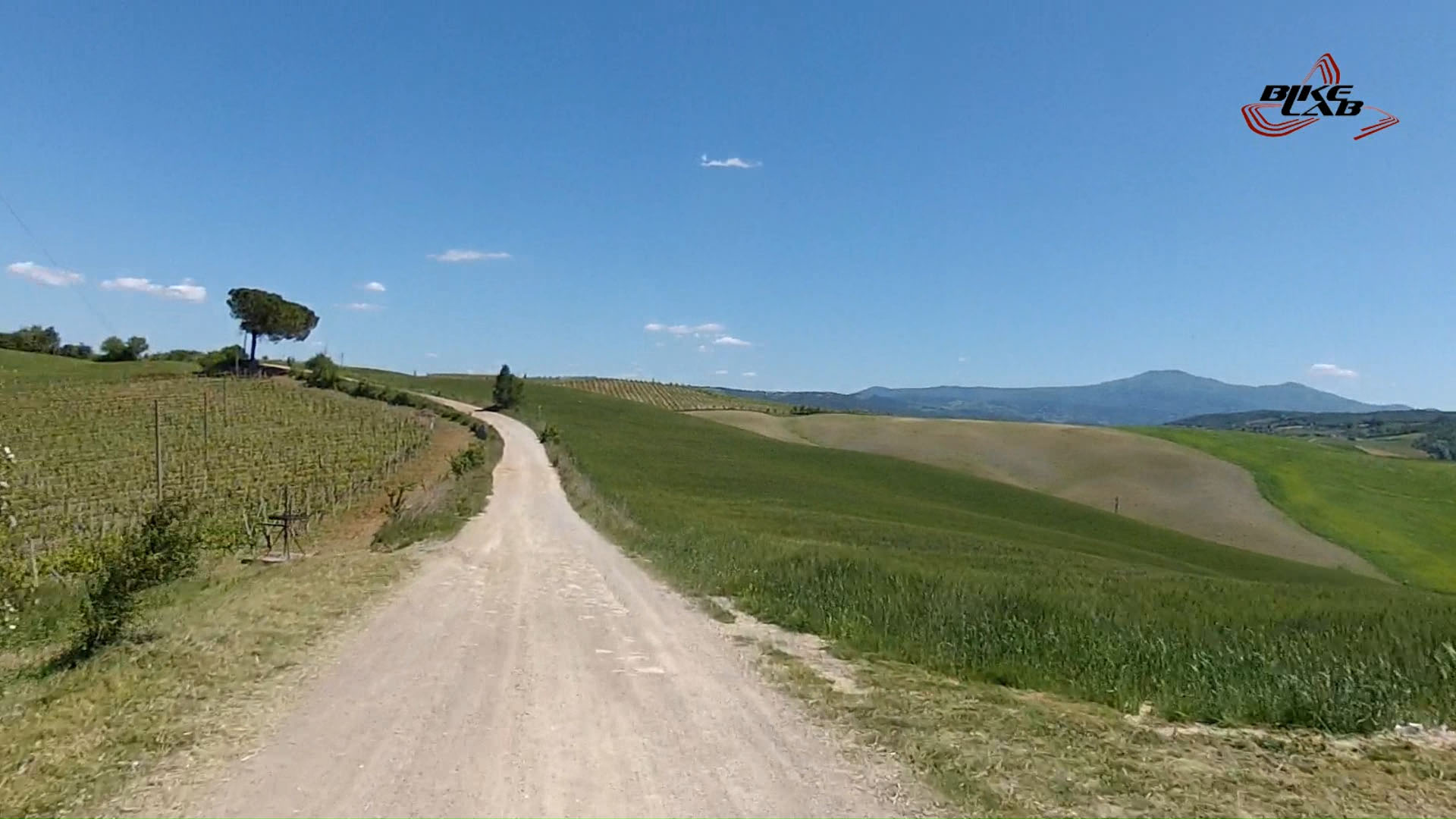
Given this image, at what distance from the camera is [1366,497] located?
266ft

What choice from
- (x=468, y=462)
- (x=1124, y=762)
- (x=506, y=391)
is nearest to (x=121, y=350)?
(x=506, y=391)

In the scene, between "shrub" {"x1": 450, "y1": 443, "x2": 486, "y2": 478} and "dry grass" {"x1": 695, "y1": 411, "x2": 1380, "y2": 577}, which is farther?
"dry grass" {"x1": 695, "y1": 411, "x2": 1380, "y2": 577}

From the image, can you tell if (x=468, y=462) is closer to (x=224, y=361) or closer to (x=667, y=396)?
(x=224, y=361)

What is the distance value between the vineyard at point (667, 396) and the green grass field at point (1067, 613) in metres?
97.4

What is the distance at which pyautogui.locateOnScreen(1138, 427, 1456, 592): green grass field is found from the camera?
6291 centimetres

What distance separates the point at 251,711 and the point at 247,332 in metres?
122

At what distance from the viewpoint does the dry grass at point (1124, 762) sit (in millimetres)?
6805

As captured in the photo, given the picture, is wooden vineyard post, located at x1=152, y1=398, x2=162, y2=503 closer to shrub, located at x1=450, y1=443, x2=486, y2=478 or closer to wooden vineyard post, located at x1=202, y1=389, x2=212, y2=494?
wooden vineyard post, located at x1=202, y1=389, x2=212, y2=494

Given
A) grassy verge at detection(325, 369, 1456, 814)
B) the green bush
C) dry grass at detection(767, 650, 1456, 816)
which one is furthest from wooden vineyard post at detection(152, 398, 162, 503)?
dry grass at detection(767, 650, 1456, 816)

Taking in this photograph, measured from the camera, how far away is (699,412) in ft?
436

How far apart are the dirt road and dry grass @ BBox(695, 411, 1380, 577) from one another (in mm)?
59373

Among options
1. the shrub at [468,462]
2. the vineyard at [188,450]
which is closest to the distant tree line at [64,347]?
the vineyard at [188,450]

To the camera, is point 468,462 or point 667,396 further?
point 667,396

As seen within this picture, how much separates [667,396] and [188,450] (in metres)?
113
